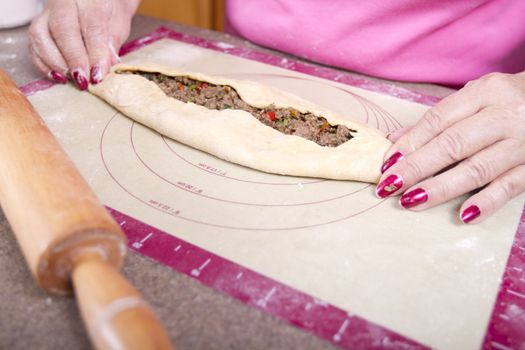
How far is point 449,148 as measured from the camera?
3.15 feet

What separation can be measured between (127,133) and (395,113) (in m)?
0.75

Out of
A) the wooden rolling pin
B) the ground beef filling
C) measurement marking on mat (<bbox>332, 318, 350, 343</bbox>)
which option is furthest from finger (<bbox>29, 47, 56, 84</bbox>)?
measurement marking on mat (<bbox>332, 318, 350, 343</bbox>)

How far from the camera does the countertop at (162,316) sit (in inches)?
28.1

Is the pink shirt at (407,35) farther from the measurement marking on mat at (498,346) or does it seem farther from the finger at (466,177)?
the measurement marking on mat at (498,346)

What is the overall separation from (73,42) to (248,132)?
626 mm

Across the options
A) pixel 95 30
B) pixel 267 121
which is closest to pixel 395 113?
pixel 267 121

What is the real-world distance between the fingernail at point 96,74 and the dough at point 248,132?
21mm

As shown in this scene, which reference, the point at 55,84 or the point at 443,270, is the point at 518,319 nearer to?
the point at 443,270

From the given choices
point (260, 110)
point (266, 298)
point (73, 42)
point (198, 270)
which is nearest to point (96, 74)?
point (73, 42)

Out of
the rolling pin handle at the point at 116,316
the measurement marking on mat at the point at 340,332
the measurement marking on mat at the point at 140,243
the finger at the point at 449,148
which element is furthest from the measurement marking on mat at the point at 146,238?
the finger at the point at 449,148

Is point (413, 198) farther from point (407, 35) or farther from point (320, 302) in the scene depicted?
point (407, 35)

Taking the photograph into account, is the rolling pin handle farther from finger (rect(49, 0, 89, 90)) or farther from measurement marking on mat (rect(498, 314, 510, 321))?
finger (rect(49, 0, 89, 90))

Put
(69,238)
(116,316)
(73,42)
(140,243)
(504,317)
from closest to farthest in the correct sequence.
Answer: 1. (116,316)
2. (69,238)
3. (504,317)
4. (140,243)
5. (73,42)

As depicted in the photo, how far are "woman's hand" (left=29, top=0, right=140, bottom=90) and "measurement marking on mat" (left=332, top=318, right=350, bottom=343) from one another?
1.00 meters
